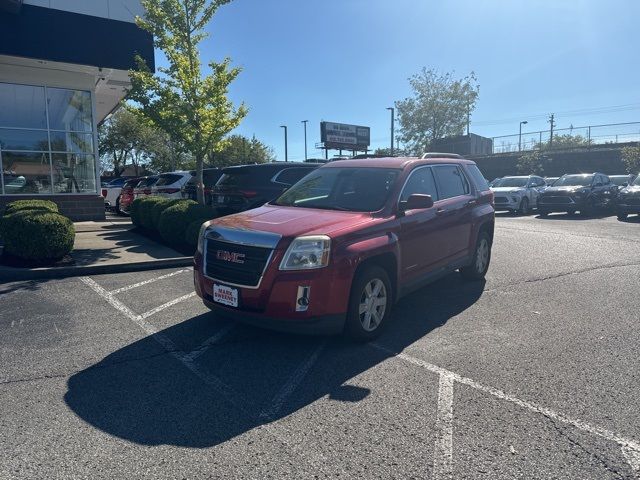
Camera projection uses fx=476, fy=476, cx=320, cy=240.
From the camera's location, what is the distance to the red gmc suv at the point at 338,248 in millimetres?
4238

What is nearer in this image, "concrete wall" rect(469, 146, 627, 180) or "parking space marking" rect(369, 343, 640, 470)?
"parking space marking" rect(369, 343, 640, 470)

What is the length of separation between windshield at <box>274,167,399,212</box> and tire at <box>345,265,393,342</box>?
0.81 m

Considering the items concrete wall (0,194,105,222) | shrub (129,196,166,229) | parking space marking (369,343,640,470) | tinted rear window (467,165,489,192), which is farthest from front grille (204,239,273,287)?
concrete wall (0,194,105,222)

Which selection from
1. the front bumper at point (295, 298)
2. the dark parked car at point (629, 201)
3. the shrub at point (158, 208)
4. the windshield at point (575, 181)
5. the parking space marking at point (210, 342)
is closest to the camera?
the front bumper at point (295, 298)

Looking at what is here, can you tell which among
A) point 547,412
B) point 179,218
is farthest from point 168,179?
point 547,412

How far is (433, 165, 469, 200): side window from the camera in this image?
6.28 m

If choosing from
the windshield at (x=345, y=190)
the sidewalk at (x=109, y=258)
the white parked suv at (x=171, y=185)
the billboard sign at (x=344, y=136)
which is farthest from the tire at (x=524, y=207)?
the billboard sign at (x=344, y=136)

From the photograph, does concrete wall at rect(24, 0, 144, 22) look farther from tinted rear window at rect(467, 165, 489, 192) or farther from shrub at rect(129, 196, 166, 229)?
tinted rear window at rect(467, 165, 489, 192)

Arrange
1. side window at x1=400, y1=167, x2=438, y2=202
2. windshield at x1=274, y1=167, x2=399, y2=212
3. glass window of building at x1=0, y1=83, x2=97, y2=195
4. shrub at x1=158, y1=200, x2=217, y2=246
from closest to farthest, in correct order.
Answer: windshield at x1=274, y1=167, x2=399, y2=212, side window at x1=400, y1=167, x2=438, y2=202, shrub at x1=158, y1=200, x2=217, y2=246, glass window of building at x1=0, y1=83, x2=97, y2=195

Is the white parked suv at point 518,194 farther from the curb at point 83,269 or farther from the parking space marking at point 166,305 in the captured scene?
the parking space marking at point 166,305

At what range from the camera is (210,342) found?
4.75 metres

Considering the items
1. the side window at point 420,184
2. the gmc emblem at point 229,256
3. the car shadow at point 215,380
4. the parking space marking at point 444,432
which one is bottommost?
the parking space marking at point 444,432

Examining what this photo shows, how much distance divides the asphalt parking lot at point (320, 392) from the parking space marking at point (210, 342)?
3 centimetres

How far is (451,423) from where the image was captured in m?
3.22
